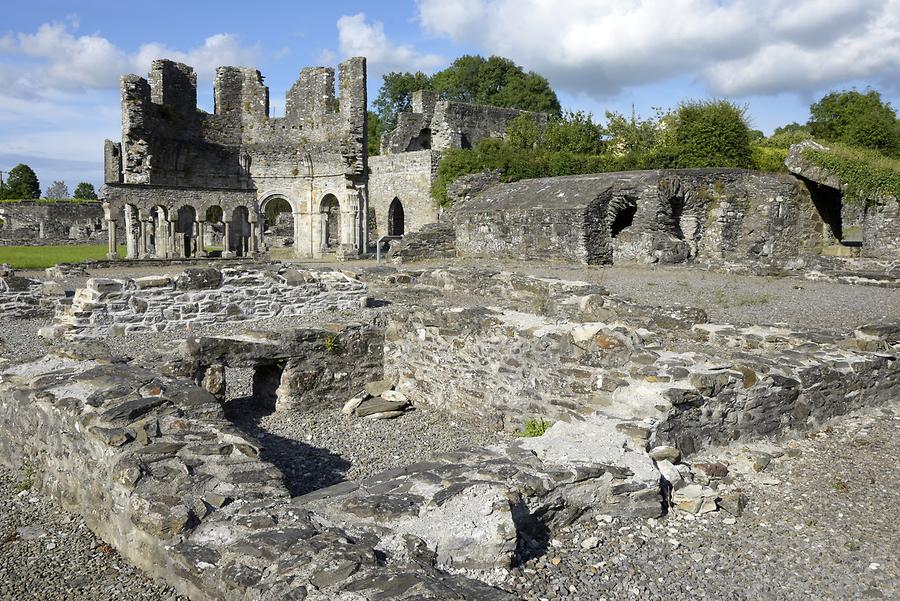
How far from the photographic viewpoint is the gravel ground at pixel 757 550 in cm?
372

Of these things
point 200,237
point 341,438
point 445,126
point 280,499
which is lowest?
point 341,438

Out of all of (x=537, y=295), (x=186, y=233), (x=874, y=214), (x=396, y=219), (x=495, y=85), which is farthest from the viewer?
(x=495, y=85)

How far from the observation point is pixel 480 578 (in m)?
3.63

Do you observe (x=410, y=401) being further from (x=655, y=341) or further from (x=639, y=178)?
(x=639, y=178)

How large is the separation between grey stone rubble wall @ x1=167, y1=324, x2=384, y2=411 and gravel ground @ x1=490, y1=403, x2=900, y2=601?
5.12 m

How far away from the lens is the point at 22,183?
58000 mm

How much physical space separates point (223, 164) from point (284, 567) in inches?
1163

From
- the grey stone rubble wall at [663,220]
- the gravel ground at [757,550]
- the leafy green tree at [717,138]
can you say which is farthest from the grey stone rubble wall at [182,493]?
the leafy green tree at [717,138]

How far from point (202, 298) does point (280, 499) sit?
28.3 feet

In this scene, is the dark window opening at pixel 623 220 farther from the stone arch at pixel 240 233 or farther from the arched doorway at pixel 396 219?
the arched doorway at pixel 396 219

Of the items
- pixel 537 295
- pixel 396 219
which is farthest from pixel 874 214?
pixel 396 219

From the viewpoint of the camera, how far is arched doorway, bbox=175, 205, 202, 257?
28.0 metres

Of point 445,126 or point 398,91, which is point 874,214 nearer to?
point 445,126

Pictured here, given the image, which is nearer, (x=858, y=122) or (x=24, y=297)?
(x=24, y=297)
